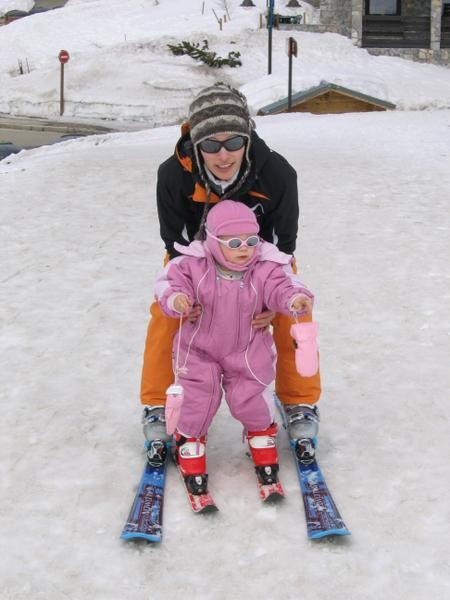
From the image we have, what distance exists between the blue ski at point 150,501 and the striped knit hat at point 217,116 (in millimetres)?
1456

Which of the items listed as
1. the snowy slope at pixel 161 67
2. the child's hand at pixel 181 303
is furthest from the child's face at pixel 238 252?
the snowy slope at pixel 161 67

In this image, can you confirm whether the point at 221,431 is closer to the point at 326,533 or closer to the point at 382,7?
the point at 326,533

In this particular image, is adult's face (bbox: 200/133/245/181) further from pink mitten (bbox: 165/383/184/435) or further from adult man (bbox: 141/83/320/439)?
pink mitten (bbox: 165/383/184/435)

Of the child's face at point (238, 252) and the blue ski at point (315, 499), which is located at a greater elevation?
the child's face at point (238, 252)

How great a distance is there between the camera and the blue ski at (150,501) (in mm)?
3070

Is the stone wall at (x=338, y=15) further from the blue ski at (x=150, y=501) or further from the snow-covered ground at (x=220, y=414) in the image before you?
the blue ski at (x=150, y=501)

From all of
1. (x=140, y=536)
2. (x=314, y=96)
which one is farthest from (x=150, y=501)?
(x=314, y=96)

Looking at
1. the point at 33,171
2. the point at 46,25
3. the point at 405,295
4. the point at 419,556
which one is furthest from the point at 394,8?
the point at 419,556

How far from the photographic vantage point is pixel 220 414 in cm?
418

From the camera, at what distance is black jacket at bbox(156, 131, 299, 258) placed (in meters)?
3.44

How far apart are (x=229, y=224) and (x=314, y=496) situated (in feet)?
4.07

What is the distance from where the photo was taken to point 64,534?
123 inches

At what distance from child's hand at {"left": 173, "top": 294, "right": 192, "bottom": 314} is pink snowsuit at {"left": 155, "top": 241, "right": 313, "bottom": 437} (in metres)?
0.06

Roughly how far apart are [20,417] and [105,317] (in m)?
1.76
